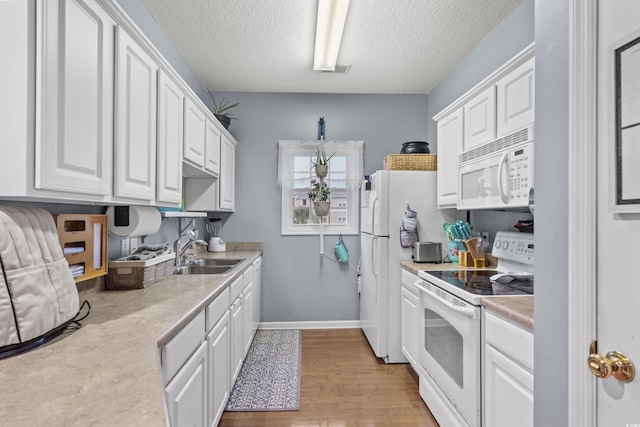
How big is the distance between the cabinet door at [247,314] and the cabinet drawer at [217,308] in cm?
56

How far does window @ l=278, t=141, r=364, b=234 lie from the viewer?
368 cm

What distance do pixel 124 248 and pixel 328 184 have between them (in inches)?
87.9

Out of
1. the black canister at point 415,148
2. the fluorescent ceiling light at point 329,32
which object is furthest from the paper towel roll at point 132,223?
the black canister at point 415,148

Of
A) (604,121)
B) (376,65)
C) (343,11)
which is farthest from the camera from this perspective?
(376,65)

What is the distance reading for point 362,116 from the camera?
3732 millimetres

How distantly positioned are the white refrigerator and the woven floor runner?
2.62 ft

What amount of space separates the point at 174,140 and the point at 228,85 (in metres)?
1.82

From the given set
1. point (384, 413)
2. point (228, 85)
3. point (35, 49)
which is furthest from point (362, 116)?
point (35, 49)

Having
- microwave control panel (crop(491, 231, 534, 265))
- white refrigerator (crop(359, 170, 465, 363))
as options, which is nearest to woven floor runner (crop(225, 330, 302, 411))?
white refrigerator (crop(359, 170, 465, 363))

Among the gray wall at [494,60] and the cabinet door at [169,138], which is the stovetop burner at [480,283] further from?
the cabinet door at [169,138]

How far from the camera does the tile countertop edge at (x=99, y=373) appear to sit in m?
0.66

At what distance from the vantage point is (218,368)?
1806 millimetres

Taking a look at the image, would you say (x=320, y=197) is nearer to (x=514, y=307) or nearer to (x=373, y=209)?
(x=373, y=209)

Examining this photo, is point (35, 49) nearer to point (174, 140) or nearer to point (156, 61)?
point (156, 61)
